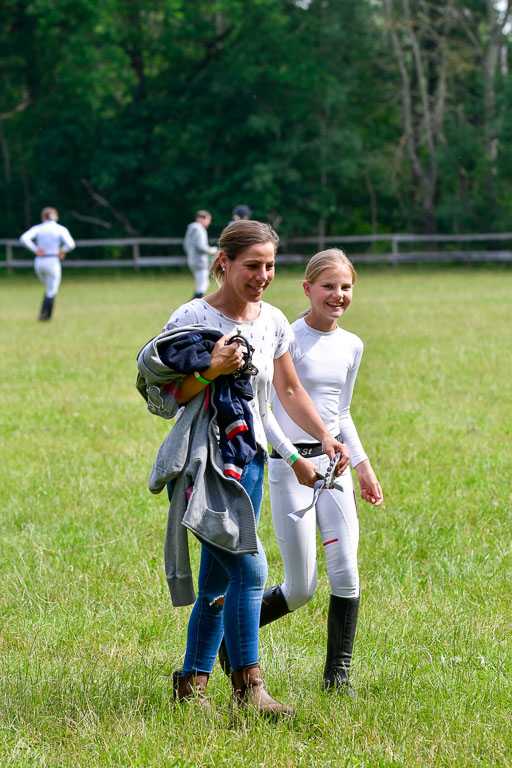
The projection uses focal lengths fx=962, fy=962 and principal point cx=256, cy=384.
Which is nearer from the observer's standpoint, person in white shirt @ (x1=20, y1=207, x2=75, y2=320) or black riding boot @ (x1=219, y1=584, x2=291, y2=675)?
black riding boot @ (x1=219, y1=584, x2=291, y2=675)

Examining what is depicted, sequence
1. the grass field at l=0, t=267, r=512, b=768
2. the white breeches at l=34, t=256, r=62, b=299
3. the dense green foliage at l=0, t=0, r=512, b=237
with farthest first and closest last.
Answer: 1. the dense green foliage at l=0, t=0, r=512, b=237
2. the white breeches at l=34, t=256, r=62, b=299
3. the grass field at l=0, t=267, r=512, b=768

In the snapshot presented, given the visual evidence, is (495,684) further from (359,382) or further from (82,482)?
(359,382)

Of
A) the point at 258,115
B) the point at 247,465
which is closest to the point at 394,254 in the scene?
the point at 258,115

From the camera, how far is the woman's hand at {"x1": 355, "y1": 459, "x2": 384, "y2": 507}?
13.3 feet

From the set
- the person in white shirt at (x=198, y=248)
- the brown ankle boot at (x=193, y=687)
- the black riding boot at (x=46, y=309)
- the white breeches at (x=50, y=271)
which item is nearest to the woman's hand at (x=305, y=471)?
the brown ankle boot at (x=193, y=687)

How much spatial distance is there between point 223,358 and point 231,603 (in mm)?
867

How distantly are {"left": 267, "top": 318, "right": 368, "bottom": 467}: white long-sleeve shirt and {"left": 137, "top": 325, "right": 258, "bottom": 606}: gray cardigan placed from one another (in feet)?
2.30

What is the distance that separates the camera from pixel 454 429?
8.56 m

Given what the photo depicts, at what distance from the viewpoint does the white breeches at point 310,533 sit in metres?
3.87

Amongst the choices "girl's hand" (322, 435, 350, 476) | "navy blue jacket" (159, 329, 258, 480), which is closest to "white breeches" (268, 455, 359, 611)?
"girl's hand" (322, 435, 350, 476)

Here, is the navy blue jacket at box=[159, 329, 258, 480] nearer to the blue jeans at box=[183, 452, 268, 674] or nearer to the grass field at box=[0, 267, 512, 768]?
the blue jeans at box=[183, 452, 268, 674]

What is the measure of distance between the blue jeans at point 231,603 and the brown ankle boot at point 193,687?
21 mm

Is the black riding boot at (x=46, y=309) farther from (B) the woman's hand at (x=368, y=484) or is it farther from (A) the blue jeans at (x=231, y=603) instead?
(A) the blue jeans at (x=231, y=603)

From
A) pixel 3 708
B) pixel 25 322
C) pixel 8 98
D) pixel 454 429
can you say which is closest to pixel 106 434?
pixel 454 429
